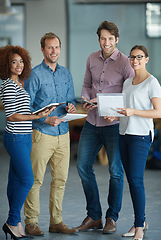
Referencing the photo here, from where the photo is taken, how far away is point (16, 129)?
114 inches

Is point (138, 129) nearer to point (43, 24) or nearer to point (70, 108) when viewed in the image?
point (70, 108)

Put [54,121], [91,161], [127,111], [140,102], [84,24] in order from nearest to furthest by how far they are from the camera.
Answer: [127,111], [140,102], [54,121], [91,161], [84,24]

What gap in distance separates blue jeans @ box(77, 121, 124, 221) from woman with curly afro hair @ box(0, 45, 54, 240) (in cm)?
53

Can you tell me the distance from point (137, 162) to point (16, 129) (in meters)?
0.87

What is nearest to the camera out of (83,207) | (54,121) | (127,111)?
(127,111)

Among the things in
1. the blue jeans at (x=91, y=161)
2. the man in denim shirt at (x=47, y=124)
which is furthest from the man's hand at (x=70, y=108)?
the blue jeans at (x=91, y=161)

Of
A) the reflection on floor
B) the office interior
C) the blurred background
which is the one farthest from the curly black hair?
the blurred background

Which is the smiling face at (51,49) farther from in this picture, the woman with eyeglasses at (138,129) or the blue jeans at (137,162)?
the blue jeans at (137,162)

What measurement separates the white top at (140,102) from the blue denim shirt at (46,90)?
498 millimetres

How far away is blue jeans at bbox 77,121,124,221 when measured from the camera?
10.7 ft

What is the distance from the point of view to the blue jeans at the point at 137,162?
296cm

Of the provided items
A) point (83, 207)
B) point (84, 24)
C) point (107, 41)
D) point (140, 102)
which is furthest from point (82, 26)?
point (140, 102)

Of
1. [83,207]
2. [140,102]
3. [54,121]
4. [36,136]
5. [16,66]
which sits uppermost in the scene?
[16,66]

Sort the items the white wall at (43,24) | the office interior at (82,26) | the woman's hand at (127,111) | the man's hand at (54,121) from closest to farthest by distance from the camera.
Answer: the woman's hand at (127,111) < the man's hand at (54,121) < the office interior at (82,26) < the white wall at (43,24)
